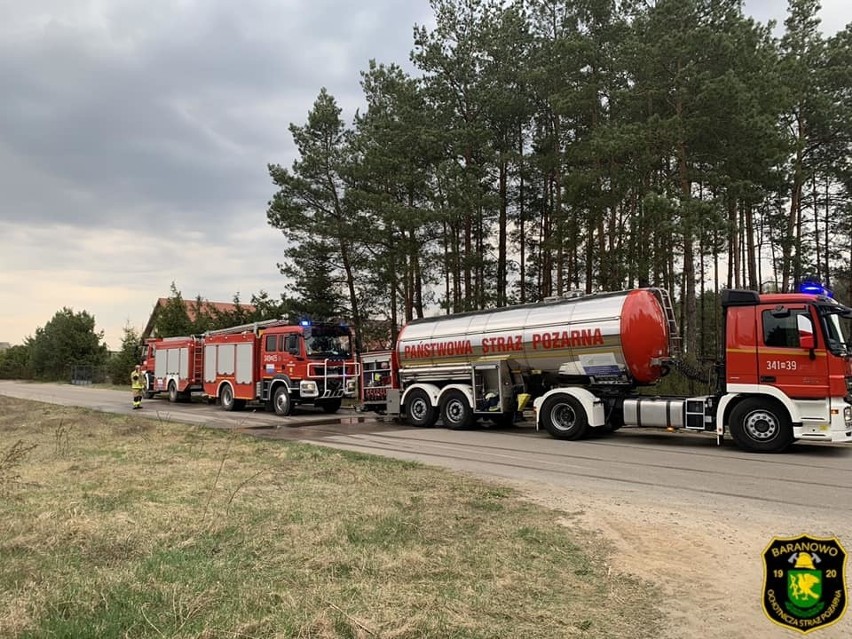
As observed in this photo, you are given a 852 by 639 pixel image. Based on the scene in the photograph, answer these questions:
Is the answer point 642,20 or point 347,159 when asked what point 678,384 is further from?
point 347,159

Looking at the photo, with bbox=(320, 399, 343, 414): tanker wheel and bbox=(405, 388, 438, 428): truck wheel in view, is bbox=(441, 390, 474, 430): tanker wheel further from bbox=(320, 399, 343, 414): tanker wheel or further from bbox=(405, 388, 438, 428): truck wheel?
bbox=(320, 399, 343, 414): tanker wheel

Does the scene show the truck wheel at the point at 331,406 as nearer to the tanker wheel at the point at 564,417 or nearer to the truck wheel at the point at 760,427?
the tanker wheel at the point at 564,417

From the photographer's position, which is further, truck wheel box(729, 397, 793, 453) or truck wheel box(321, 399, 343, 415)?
truck wheel box(321, 399, 343, 415)

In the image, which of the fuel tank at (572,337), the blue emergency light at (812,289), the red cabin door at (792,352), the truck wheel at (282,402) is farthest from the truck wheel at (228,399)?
the blue emergency light at (812,289)

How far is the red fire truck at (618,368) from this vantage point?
36.0 ft

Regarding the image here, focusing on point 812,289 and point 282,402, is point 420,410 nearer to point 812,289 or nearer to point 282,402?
point 282,402

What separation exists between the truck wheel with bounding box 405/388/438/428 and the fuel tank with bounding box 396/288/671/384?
3.39 feet

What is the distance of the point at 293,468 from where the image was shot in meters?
9.41

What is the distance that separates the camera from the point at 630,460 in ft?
35.6

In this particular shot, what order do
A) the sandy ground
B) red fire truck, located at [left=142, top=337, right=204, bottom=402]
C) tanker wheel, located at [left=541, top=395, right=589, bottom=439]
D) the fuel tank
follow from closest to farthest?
the sandy ground → the fuel tank → tanker wheel, located at [left=541, top=395, right=589, bottom=439] → red fire truck, located at [left=142, top=337, right=204, bottom=402]

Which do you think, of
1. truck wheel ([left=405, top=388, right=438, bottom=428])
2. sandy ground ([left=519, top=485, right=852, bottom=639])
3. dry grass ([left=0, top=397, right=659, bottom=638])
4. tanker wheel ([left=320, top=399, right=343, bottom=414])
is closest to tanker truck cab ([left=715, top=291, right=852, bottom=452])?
sandy ground ([left=519, top=485, right=852, bottom=639])

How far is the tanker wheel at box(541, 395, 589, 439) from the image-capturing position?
13648mm

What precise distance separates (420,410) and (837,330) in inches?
405

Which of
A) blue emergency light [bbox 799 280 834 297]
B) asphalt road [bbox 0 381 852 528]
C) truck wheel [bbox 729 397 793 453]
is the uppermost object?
blue emergency light [bbox 799 280 834 297]
